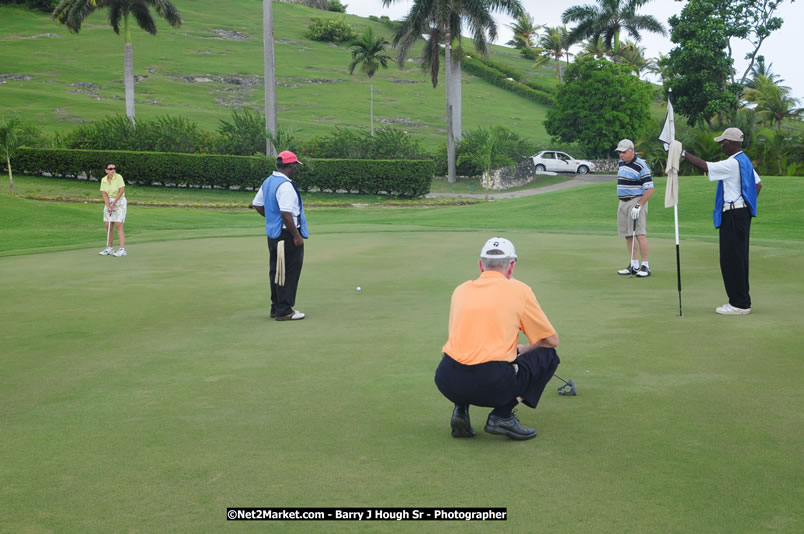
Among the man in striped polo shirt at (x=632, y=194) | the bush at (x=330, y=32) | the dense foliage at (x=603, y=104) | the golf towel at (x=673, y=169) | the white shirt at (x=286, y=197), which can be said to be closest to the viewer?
the golf towel at (x=673, y=169)

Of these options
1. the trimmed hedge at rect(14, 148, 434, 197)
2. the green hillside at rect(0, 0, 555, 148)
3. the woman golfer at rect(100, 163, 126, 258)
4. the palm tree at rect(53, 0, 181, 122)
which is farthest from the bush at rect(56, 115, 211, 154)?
the woman golfer at rect(100, 163, 126, 258)

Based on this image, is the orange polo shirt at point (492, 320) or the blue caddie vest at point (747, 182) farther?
the blue caddie vest at point (747, 182)

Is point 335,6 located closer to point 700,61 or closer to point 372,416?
point 700,61

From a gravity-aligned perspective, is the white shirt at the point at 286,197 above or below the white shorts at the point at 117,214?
above

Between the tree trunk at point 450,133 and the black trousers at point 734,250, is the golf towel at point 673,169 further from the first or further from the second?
the tree trunk at point 450,133

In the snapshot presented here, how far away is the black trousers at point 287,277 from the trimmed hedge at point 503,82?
91.2m

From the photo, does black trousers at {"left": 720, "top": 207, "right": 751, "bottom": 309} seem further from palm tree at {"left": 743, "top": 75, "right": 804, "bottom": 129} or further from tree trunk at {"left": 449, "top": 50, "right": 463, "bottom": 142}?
palm tree at {"left": 743, "top": 75, "right": 804, "bottom": 129}

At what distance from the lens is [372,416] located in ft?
18.9

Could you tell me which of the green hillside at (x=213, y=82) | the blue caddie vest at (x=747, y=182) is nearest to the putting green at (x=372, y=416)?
the blue caddie vest at (x=747, y=182)

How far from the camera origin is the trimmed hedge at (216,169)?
42.2 metres

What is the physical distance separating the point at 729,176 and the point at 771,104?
242 ft

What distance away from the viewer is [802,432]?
17.4ft

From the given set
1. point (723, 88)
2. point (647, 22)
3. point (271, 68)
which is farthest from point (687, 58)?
point (271, 68)

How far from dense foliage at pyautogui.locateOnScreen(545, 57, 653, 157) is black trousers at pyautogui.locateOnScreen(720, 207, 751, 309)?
5803 centimetres
